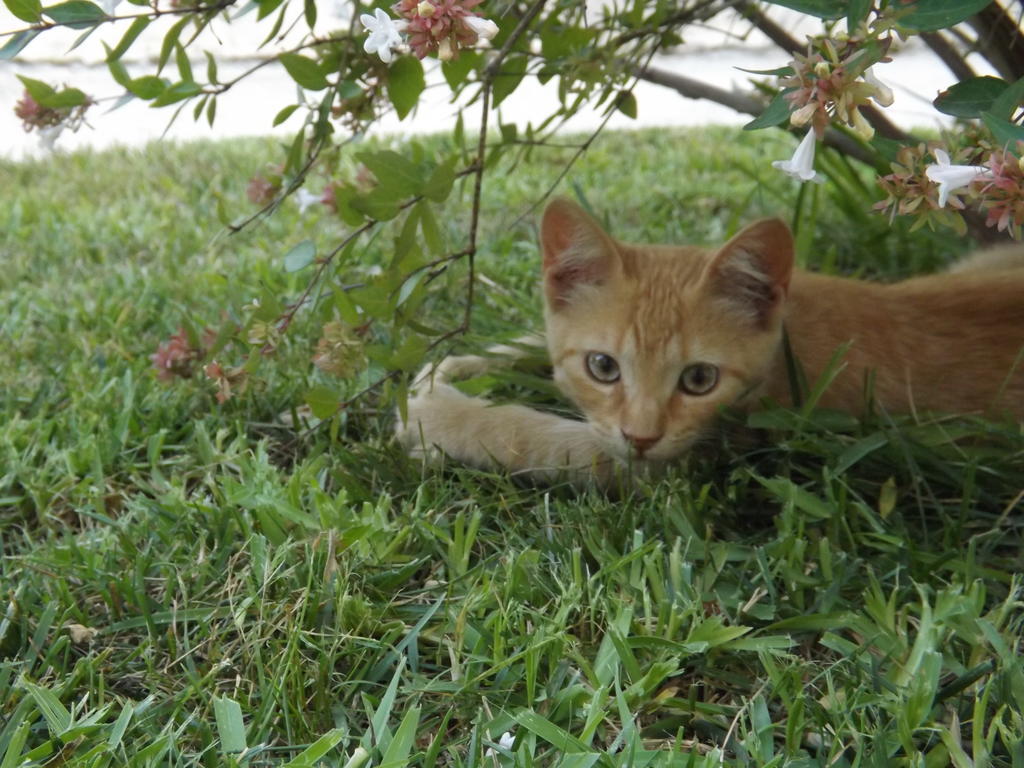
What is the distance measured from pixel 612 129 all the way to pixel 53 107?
3699mm

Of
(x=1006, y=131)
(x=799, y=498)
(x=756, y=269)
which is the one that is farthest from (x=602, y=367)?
(x=1006, y=131)

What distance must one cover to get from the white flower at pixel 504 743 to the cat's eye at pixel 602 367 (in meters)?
0.76

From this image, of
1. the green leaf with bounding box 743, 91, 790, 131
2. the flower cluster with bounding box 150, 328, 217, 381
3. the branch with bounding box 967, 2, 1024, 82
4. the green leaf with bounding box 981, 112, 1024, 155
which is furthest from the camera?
the branch with bounding box 967, 2, 1024, 82

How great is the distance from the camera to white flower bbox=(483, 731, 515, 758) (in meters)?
1.22

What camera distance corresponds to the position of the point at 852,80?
103 centimetres

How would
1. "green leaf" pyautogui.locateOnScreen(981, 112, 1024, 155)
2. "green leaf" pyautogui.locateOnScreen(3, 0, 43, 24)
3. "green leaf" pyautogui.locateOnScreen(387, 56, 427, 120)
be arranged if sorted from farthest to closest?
"green leaf" pyautogui.locateOnScreen(387, 56, 427, 120), "green leaf" pyautogui.locateOnScreen(3, 0, 43, 24), "green leaf" pyautogui.locateOnScreen(981, 112, 1024, 155)

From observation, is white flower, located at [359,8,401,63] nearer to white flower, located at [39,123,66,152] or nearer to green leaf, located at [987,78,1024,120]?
green leaf, located at [987,78,1024,120]

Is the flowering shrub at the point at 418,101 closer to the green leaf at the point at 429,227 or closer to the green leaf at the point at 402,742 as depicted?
the green leaf at the point at 429,227

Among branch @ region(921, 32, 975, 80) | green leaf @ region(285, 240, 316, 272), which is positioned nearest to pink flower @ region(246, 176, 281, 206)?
green leaf @ region(285, 240, 316, 272)

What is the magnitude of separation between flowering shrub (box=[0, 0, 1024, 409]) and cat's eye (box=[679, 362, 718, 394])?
15.3 inches

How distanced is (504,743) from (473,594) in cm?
27

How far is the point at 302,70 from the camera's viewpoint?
5.14 ft

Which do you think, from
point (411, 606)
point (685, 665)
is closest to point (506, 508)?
point (411, 606)

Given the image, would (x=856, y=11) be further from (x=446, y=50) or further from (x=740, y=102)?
(x=740, y=102)
